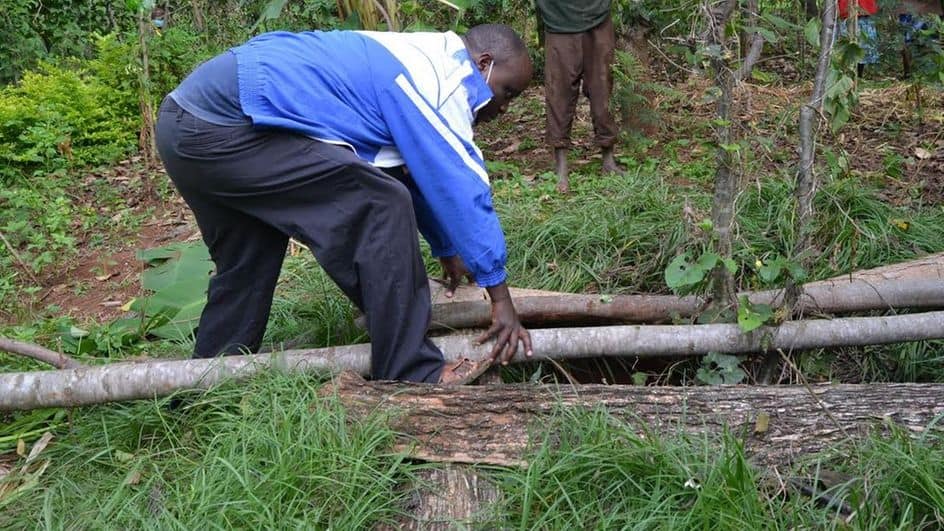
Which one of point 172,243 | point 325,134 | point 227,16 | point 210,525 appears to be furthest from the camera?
point 227,16

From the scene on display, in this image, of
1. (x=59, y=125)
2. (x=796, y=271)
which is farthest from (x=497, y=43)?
(x=59, y=125)

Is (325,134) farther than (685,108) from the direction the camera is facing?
No

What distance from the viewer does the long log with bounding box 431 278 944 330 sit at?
3.54 meters

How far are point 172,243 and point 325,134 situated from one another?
329 centimetres

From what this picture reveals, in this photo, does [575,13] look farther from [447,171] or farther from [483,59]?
[447,171]

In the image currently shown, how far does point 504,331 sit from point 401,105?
0.84 m

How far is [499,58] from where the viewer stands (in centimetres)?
302

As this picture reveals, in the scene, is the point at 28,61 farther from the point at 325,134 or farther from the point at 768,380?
the point at 768,380

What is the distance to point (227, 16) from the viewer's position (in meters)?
10.8

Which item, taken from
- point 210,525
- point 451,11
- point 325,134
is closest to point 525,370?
point 325,134

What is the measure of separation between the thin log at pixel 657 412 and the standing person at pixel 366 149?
0.28m

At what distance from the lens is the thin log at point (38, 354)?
3396 mm

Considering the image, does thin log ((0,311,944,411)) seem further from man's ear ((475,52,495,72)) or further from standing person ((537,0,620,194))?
standing person ((537,0,620,194))

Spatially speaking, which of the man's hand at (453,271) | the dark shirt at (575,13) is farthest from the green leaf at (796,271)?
the dark shirt at (575,13)
